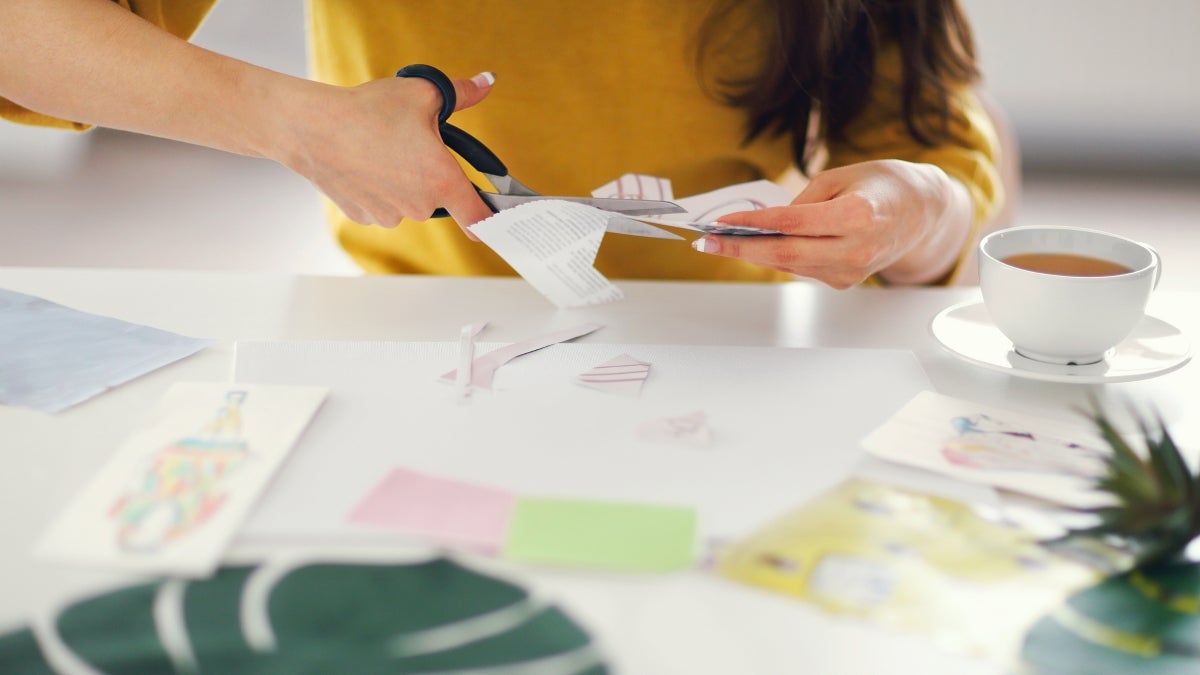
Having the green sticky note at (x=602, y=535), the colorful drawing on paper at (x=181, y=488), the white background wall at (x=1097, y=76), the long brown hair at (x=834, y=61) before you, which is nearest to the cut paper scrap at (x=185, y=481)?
the colorful drawing on paper at (x=181, y=488)

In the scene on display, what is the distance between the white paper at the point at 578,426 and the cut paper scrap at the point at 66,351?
0.21 feet

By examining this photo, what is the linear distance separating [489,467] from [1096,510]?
302 mm

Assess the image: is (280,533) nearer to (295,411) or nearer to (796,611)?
(295,411)

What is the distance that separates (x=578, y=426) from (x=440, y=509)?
0.12 meters

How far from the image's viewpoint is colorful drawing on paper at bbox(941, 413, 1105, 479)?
0.56 m

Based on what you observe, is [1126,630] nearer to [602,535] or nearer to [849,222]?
[602,535]

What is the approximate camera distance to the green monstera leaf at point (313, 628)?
413mm

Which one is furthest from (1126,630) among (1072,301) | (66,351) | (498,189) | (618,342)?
(66,351)

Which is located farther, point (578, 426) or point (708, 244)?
point (708, 244)

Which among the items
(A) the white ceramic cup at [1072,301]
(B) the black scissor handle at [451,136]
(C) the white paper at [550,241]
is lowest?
(A) the white ceramic cup at [1072,301]

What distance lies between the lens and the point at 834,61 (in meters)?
0.96

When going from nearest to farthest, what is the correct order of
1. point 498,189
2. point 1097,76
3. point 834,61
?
1. point 498,189
2. point 834,61
3. point 1097,76

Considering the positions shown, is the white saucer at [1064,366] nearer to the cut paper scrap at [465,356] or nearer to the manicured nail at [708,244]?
the manicured nail at [708,244]

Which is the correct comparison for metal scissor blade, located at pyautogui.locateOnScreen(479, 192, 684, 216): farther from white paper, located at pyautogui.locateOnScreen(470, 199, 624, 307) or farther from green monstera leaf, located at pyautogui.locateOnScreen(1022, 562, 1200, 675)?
green monstera leaf, located at pyautogui.locateOnScreen(1022, 562, 1200, 675)
